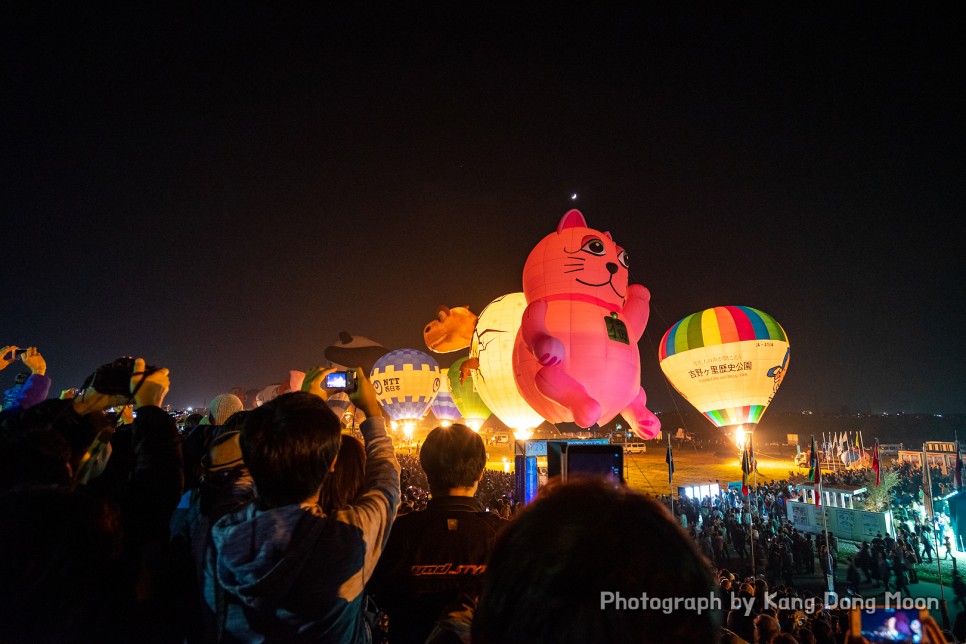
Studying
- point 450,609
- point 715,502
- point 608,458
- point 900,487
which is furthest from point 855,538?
point 450,609

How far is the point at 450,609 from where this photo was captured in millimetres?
1054

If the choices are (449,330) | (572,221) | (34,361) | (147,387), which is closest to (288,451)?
(147,387)

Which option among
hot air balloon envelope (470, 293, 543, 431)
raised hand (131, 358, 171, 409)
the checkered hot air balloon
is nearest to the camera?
raised hand (131, 358, 171, 409)

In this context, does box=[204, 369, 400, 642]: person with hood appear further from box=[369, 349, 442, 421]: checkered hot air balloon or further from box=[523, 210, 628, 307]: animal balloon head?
box=[369, 349, 442, 421]: checkered hot air balloon

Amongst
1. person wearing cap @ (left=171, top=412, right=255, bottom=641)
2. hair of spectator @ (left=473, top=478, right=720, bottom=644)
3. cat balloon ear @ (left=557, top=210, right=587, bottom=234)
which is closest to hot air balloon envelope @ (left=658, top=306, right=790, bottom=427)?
cat balloon ear @ (left=557, top=210, right=587, bottom=234)

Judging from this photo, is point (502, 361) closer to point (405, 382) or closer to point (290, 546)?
point (405, 382)

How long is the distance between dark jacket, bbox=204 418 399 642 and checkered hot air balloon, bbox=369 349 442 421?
674 inches

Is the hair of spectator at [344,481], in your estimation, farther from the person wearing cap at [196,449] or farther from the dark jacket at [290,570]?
the person wearing cap at [196,449]

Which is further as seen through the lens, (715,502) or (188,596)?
(715,502)

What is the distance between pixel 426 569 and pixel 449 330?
1387 centimetres

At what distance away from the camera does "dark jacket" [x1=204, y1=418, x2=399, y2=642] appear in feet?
4.32

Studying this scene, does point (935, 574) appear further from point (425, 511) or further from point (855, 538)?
point (425, 511)

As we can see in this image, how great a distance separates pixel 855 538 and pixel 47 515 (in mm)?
14901

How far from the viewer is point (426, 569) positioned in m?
1.83
